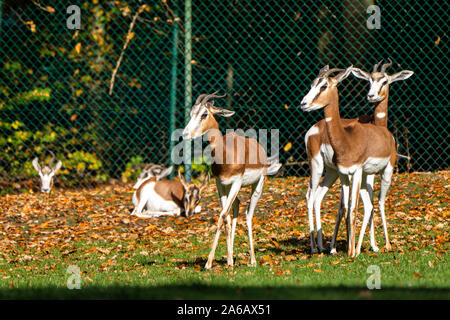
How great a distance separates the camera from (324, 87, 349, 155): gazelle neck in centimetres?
664

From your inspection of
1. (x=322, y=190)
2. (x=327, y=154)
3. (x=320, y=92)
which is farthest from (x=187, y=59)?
(x=320, y=92)

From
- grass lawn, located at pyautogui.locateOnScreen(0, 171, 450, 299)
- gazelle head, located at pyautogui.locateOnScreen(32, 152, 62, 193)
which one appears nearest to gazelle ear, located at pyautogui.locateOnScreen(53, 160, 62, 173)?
gazelle head, located at pyautogui.locateOnScreen(32, 152, 62, 193)

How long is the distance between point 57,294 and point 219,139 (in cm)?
215

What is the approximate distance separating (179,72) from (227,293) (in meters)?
7.77

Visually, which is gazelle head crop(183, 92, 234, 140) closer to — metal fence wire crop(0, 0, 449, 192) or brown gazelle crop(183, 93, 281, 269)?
Answer: brown gazelle crop(183, 93, 281, 269)

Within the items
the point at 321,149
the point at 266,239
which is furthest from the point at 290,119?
the point at 321,149

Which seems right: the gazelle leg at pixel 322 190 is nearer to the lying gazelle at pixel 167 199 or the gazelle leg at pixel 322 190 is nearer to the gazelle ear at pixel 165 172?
the lying gazelle at pixel 167 199

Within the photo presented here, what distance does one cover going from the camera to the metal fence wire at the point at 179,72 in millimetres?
11656

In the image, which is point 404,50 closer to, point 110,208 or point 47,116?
point 110,208

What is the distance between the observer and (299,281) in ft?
17.9

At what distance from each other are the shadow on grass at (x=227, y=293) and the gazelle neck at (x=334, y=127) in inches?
76.7

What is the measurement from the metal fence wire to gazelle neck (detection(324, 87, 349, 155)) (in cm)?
446

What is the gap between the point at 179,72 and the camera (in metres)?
12.2

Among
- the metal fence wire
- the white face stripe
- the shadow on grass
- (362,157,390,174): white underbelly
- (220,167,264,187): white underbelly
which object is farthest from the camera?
the metal fence wire
